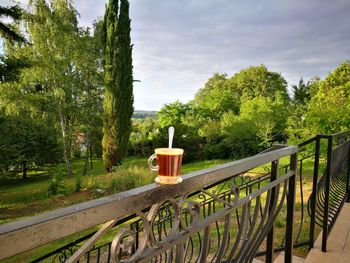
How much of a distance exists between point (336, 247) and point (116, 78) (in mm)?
10022

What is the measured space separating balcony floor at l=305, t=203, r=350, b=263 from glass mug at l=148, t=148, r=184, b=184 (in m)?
1.63

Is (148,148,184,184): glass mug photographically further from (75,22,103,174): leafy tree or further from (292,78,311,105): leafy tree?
(292,78,311,105): leafy tree

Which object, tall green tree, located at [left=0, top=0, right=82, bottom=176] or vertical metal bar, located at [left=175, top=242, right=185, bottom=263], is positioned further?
tall green tree, located at [left=0, top=0, right=82, bottom=176]

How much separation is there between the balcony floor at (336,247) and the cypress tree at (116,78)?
9.52 meters

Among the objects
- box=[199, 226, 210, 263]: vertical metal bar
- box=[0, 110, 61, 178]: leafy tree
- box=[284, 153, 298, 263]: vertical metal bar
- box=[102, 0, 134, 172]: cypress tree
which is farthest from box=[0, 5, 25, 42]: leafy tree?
box=[199, 226, 210, 263]: vertical metal bar

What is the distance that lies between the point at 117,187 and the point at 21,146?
16.0 feet

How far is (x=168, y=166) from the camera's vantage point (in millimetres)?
741

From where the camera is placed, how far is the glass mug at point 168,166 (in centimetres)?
71

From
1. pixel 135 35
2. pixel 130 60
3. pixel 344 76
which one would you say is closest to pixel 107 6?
pixel 135 35

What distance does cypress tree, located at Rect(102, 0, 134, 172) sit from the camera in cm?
1076

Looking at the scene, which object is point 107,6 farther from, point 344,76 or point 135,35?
point 344,76

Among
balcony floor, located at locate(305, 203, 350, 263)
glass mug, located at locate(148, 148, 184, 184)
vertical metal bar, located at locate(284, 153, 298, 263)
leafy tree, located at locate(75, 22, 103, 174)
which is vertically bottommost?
balcony floor, located at locate(305, 203, 350, 263)

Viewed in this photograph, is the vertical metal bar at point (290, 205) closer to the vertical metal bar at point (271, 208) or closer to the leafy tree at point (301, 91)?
the vertical metal bar at point (271, 208)

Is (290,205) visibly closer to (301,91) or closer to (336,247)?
(336,247)
